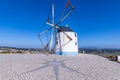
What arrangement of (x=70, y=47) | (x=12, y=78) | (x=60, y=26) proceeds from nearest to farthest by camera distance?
(x=12, y=78) → (x=70, y=47) → (x=60, y=26)

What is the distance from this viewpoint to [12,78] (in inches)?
267

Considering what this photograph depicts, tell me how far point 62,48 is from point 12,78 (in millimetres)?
15358

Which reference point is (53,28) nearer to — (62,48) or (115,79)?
(62,48)

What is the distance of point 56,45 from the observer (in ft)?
74.5

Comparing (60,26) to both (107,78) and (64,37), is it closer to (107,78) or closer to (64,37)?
(64,37)

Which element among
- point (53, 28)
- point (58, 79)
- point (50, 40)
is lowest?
point (58, 79)

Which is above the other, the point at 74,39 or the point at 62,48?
the point at 74,39

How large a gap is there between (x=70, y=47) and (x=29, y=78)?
50.5ft

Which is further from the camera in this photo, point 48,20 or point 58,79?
point 48,20

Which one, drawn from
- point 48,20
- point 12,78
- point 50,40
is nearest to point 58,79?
point 12,78

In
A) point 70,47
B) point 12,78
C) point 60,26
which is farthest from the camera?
point 60,26

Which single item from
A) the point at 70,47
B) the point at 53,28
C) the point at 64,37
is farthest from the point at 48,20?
the point at 70,47

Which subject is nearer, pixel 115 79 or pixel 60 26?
pixel 115 79

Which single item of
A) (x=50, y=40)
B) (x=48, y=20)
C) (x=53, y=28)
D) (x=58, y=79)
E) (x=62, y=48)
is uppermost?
(x=48, y=20)
